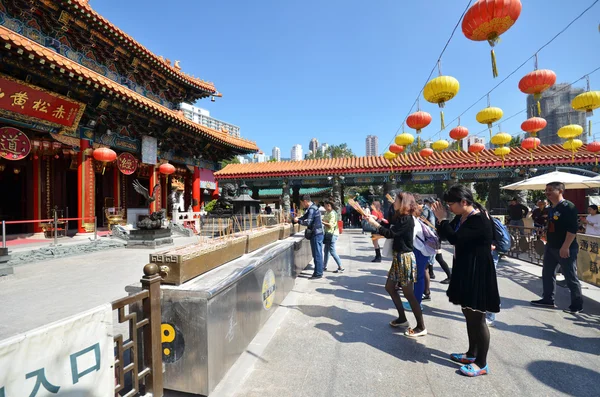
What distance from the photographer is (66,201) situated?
1126cm

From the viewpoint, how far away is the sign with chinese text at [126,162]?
390 inches

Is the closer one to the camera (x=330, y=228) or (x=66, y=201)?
(x=330, y=228)

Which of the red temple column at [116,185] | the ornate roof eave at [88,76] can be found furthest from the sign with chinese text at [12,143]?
the red temple column at [116,185]

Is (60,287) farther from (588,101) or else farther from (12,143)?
(588,101)

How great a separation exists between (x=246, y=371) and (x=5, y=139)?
8.10 m

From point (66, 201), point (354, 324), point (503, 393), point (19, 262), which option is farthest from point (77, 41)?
point (503, 393)

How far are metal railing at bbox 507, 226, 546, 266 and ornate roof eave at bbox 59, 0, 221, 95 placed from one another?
12694 millimetres

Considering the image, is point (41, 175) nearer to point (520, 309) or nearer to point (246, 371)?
point (246, 371)

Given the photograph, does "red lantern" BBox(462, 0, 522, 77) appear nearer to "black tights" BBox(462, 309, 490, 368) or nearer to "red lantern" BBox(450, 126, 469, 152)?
"black tights" BBox(462, 309, 490, 368)

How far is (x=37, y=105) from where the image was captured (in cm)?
709

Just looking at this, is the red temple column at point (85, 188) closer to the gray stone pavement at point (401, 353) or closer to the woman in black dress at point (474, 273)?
the gray stone pavement at point (401, 353)

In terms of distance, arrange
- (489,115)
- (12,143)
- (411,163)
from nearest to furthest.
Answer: (12,143) < (489,115) < (411,163)

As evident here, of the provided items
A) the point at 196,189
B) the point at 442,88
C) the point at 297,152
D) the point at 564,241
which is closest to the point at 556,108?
the point at 442,88

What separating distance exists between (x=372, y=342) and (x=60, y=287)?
16.5 feet
